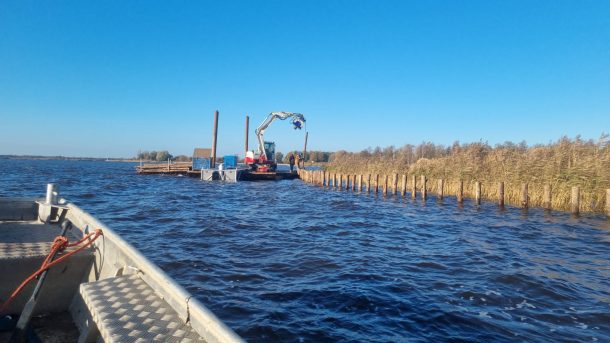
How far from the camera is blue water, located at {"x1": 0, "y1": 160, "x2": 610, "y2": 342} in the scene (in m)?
4.24

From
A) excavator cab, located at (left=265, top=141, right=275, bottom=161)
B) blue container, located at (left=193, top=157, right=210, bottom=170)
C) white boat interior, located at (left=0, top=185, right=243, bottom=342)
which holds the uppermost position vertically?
excavator cab, located at (left=265, top=141, right=275, bottom=161)

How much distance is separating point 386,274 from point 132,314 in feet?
15.4

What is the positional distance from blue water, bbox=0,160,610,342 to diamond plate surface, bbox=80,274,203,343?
5.40 ft

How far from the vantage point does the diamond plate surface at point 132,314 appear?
205cm

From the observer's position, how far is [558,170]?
15.3 m

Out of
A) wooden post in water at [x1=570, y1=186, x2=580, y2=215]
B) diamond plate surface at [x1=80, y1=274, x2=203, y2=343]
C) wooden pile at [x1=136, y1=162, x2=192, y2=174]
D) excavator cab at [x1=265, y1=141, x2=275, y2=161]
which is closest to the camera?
diamond plate surface at [x1=80, y1=274, x2=203, y2=343]

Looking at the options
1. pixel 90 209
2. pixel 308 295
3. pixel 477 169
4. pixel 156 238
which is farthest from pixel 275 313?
pixel 477 169

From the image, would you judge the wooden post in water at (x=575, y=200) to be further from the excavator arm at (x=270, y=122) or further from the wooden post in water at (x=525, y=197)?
the excavator arm at (x=270, y=122)

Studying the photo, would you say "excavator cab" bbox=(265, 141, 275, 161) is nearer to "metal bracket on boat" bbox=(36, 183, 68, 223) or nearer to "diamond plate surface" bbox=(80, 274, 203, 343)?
"metal bracket on boat" bbox=(36, 183, 68, 223)

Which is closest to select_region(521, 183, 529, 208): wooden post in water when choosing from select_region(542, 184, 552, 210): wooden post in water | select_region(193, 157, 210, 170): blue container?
select_region(542, 184, 552, 210): wooden post in water

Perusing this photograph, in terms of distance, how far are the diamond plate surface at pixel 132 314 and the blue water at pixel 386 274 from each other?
1.65 meters

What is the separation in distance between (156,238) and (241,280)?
3.66 metres

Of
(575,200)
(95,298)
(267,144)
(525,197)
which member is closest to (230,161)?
(267,144)

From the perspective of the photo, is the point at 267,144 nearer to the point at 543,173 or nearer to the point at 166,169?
the point at 166,169
